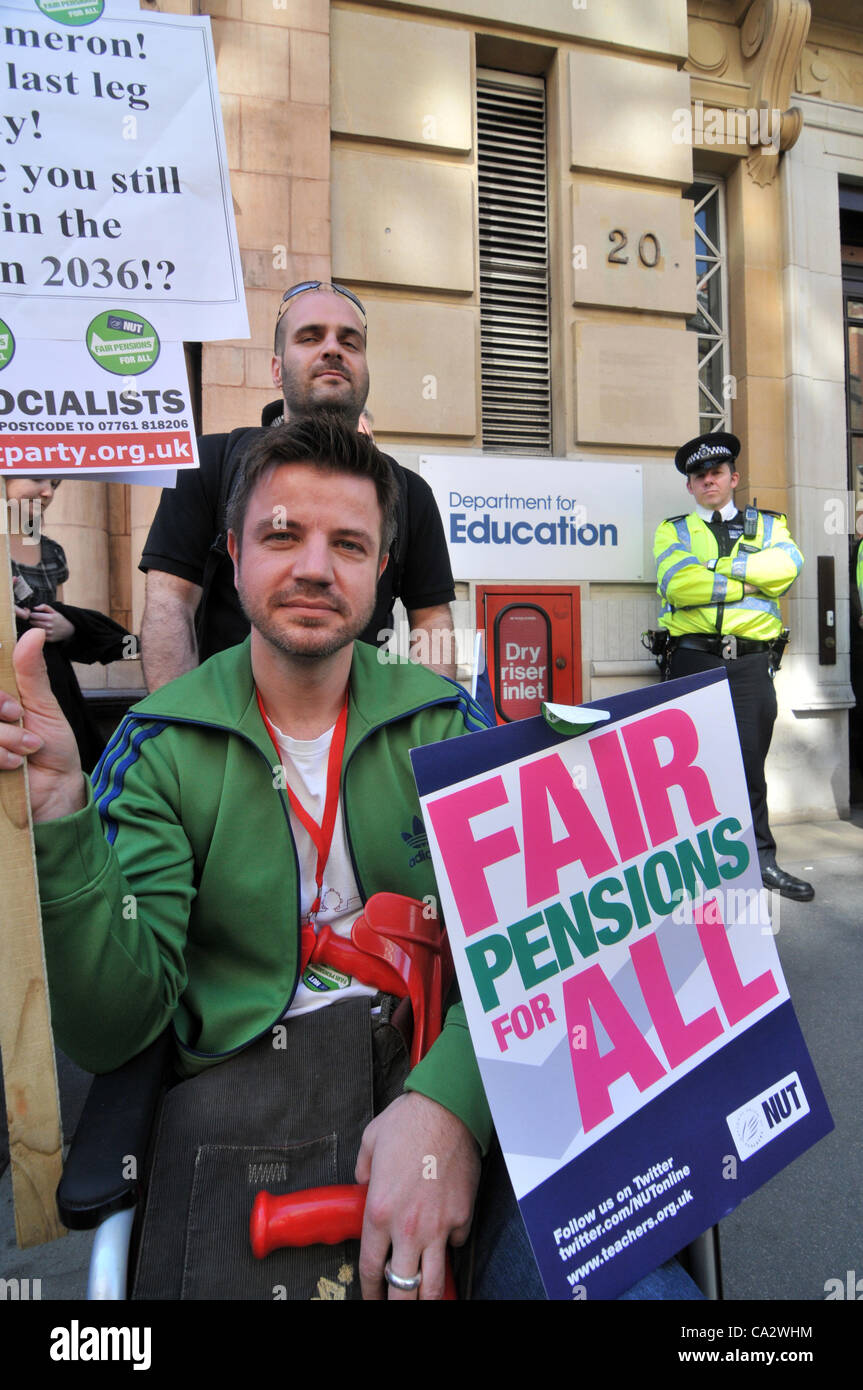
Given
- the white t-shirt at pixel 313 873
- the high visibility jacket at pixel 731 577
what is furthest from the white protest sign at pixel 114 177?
the high visibility jacket at pixel 731 577

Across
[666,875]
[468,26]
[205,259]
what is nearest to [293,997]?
[666,875]

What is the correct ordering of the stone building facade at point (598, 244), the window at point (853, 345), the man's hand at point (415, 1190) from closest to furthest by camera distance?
1. the man's hand at point (415, 1190)
2. the stone building facade at point (598, 244)
3. the window at point (853, 345)

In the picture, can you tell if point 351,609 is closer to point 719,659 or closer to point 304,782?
point 304,782

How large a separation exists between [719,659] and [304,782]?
3.38 meters

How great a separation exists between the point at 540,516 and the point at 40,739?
4.21 metres

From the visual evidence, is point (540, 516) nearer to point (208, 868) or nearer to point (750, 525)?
point (750, 525)

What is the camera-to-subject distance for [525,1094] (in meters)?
1.04

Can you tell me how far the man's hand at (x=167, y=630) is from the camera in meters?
2.14

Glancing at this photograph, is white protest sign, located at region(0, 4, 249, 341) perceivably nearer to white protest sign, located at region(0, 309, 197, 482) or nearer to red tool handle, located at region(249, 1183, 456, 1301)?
white protest sign, located at region(0, 309, 197, 482)

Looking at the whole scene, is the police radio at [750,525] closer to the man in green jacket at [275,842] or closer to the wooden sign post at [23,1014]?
the man in green jacket at [275,842]

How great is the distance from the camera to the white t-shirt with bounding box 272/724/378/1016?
4.32 feet

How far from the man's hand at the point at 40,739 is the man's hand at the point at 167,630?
1079mm

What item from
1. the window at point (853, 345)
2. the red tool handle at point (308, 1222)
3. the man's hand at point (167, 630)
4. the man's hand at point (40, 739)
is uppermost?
the window at point (853, 345)

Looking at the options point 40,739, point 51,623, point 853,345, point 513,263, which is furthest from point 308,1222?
point 853,345
